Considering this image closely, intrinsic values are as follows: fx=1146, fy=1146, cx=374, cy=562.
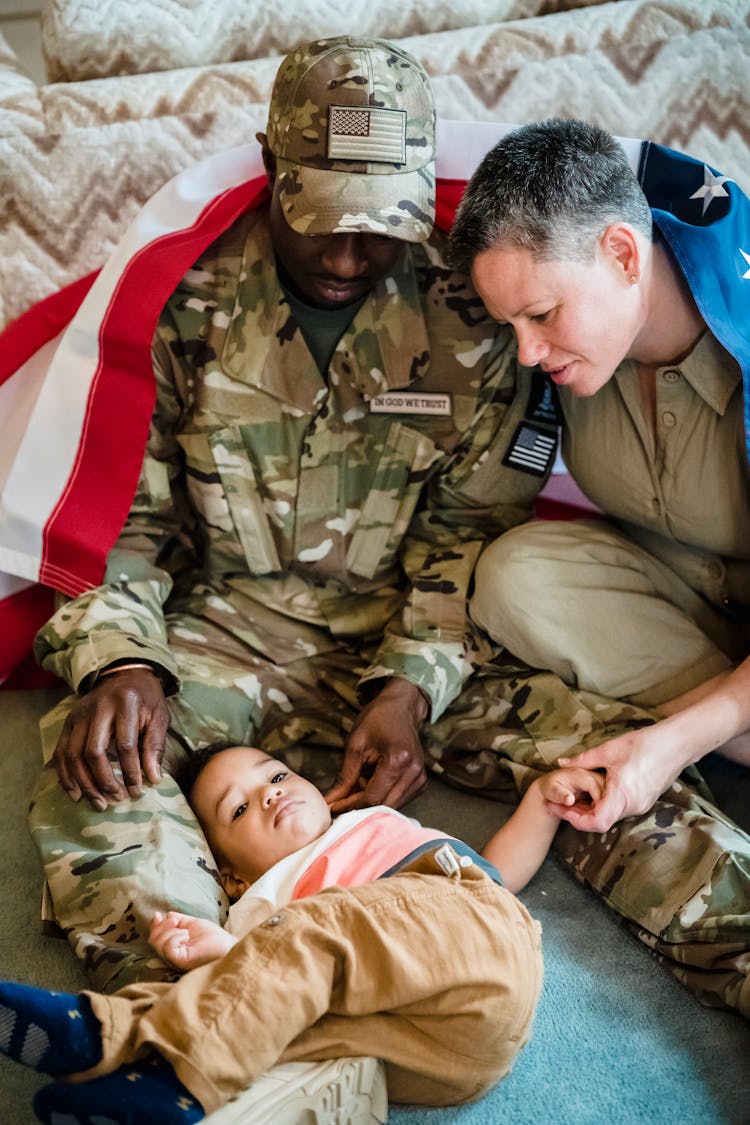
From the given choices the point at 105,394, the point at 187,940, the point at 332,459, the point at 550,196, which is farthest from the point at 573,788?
the point at 105,394

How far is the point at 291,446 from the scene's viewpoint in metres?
1.72

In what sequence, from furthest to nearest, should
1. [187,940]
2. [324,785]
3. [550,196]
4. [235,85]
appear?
[235,85] → [324,785] → [550,196] → [187,940]

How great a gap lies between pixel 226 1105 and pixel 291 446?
3.17ft

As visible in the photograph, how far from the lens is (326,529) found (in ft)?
5.76

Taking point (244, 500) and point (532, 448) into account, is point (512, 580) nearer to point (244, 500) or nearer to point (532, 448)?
point (532, 448)

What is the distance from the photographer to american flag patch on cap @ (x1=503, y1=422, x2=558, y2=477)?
1729 millimetres

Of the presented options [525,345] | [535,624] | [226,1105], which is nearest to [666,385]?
[525,345]

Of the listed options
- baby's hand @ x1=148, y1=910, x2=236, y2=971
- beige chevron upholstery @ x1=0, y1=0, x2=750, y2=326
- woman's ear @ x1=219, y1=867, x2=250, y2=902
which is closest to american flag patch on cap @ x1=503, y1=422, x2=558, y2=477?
beige chevron upholstery @ x1=0, y1=0, x2=750, y2=326

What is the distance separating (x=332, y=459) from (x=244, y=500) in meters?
0.15

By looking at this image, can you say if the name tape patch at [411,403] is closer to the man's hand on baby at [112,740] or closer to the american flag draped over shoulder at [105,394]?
the american flag draped over shoulder at [105,394]

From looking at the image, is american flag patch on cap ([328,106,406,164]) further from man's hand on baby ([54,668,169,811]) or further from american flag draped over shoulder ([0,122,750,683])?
man's hand on baby ([54,668,169,811])

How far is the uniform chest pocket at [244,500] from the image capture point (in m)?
1.69

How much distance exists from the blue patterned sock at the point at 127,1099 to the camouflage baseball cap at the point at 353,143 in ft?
3.24

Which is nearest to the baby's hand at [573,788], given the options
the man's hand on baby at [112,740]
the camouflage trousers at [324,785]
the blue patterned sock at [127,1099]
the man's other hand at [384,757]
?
the camouflage trousers at [324,785]
